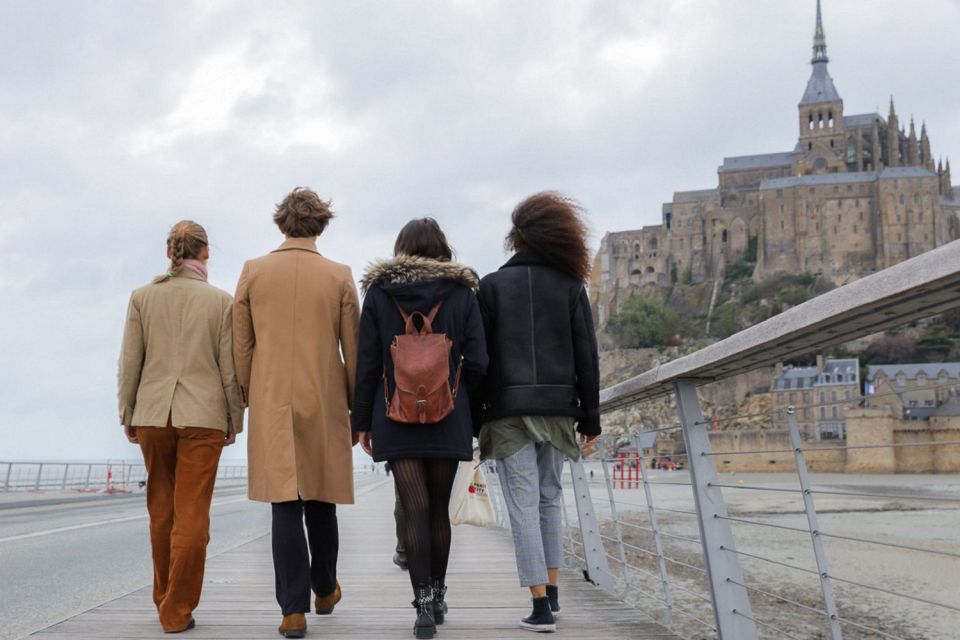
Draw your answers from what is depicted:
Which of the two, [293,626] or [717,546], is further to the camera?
[293,626]

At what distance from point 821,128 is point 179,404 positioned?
112257mm

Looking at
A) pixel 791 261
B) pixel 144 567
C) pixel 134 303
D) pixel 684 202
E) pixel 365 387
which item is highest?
pixel 684 202

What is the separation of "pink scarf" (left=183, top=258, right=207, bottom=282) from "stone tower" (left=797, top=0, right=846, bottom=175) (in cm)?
10372

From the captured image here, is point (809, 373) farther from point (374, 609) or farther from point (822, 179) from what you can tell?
point (374, 609)

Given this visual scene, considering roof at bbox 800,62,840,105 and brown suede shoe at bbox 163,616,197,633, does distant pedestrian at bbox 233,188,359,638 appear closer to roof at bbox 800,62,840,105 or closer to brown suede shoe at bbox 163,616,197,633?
brown suede shoe at bbox 163,616,197,633

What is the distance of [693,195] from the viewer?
10819 centimetres

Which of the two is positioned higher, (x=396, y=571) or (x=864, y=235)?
(x=864, y=235)

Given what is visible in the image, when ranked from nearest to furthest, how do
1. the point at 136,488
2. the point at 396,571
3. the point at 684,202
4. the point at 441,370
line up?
the point at 441,370
the point at 396,571
the point at 136,488
the point at 684,202

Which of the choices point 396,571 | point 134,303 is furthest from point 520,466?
point 396,571

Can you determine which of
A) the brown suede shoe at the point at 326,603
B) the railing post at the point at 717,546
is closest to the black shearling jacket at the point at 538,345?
the railing post at the point at 717,546

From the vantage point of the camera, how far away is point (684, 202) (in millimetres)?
106312

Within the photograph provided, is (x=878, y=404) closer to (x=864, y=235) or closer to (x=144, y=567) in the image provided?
(x=864, y=235)

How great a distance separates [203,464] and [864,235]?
96446mm

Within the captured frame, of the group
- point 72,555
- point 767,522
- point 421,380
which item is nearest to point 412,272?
→ point 421,380
